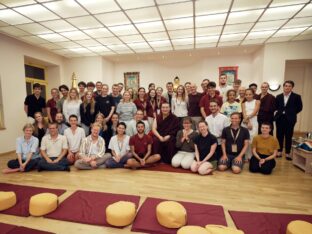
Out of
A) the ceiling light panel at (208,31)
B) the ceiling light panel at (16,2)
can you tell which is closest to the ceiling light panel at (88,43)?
the ceiling light panel at (16,2)

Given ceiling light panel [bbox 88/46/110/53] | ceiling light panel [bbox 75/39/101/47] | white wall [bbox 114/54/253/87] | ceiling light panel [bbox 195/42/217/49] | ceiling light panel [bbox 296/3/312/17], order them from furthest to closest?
white wall [bbox 114/54/253/87]
ceiling light panel [bbox 88/46/110/53]
ceiling light panel [bbox 195/42/217/49]
ceiling light panel [bbox 75/39/101/47]
ceiling light panel [bbox 296/3/312/17]

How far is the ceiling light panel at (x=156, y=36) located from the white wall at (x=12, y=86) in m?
3.71

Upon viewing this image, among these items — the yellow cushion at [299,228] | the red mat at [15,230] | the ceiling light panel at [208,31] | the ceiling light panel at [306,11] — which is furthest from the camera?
the ceiling light panel at [208,31]

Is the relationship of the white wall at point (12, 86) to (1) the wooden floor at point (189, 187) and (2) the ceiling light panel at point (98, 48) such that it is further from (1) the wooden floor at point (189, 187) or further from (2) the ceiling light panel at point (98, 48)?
(1) the wooden floor at point (189, 187)

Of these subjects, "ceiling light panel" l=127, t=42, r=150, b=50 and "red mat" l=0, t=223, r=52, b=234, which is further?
"ceiling light panel" l=127, t=42, r=150, b=50

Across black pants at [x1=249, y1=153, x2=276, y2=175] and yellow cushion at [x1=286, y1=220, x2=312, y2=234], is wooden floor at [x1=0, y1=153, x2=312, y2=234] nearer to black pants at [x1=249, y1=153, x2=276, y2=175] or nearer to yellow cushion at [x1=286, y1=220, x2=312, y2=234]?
black pants at [x1=249, y1=153, x2=276, y2=175]

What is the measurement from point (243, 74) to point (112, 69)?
5.37 meters

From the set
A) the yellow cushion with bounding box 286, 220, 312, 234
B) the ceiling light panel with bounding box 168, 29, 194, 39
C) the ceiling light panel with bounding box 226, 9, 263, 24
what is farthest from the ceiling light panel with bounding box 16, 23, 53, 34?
the yellow cushion with bounding box 286, 220, 312, 234

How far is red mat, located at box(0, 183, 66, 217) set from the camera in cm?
206

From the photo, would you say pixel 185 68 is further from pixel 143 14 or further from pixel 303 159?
pixel 303 159

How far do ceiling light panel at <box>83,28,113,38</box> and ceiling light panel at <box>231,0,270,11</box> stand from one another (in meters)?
3.00

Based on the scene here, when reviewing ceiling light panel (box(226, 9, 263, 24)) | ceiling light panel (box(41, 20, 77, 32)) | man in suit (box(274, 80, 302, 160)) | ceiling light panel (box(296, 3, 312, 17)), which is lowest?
man in suit (box(274, 80, 302, 160))

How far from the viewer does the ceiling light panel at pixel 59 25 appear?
13.8 ft

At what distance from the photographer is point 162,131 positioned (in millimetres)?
3900
